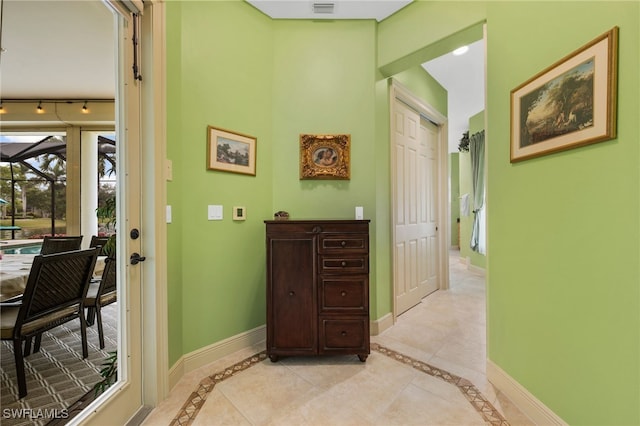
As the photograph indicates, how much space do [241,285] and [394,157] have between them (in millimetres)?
1949

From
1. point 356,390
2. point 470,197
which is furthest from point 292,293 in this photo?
point 470,197

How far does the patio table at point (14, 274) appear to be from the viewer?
3.99 ft

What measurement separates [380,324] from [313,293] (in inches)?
36.7

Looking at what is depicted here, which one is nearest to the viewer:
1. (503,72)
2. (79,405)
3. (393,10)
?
(79,405)

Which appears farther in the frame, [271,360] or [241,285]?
[241,285]

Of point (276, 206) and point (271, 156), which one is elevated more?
point (271, 156)

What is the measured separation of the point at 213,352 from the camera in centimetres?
189

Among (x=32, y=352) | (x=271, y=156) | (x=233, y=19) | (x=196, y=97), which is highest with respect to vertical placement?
(x=233, y=19)

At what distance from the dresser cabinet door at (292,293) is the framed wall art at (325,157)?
2.32 feet

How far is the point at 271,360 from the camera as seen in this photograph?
1899mm

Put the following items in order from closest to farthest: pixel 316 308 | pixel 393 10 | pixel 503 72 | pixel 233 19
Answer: pixel 503 72 < pixel 316 308 < pixel 233 19 < pixel 393 10

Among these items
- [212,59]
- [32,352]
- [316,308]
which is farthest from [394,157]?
[32,352]

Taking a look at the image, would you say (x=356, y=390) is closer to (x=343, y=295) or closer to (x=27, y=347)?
(x=343, y=295)

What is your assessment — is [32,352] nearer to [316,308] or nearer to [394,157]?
[316,308]
